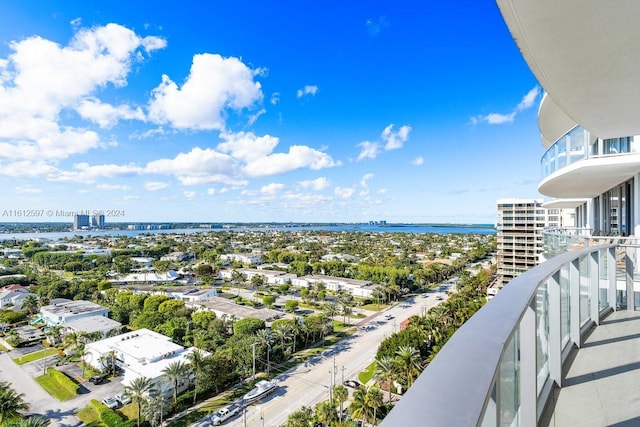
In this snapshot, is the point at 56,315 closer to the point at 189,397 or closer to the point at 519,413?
the point at 189,397

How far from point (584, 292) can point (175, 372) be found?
1729cm

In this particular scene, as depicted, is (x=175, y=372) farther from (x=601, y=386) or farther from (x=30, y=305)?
(x=30, y=305)

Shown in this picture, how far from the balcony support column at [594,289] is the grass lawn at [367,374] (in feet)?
52.2

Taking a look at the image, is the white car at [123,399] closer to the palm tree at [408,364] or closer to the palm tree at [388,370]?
the palm tree at [388,370]

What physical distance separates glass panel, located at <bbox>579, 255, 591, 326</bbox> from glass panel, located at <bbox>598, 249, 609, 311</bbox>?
1.33ft

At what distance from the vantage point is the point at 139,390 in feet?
48.4

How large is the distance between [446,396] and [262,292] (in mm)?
40109

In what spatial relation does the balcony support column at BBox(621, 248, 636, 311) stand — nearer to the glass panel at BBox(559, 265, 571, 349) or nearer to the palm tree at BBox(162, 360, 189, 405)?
the glass panel at BBox(559, 265, 571, 349)

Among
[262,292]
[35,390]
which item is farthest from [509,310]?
[262,292]

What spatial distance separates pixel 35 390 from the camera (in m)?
17.2

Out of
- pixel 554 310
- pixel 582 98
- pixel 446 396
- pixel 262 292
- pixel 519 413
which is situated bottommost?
pixel 262 292

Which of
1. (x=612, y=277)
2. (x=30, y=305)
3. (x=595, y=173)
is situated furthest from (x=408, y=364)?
(x=30, y=305)

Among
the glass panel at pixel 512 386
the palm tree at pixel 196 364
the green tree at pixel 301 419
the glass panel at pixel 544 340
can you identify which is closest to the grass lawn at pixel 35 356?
the palm tree at pixel 196 364

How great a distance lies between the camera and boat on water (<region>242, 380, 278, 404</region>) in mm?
15789
